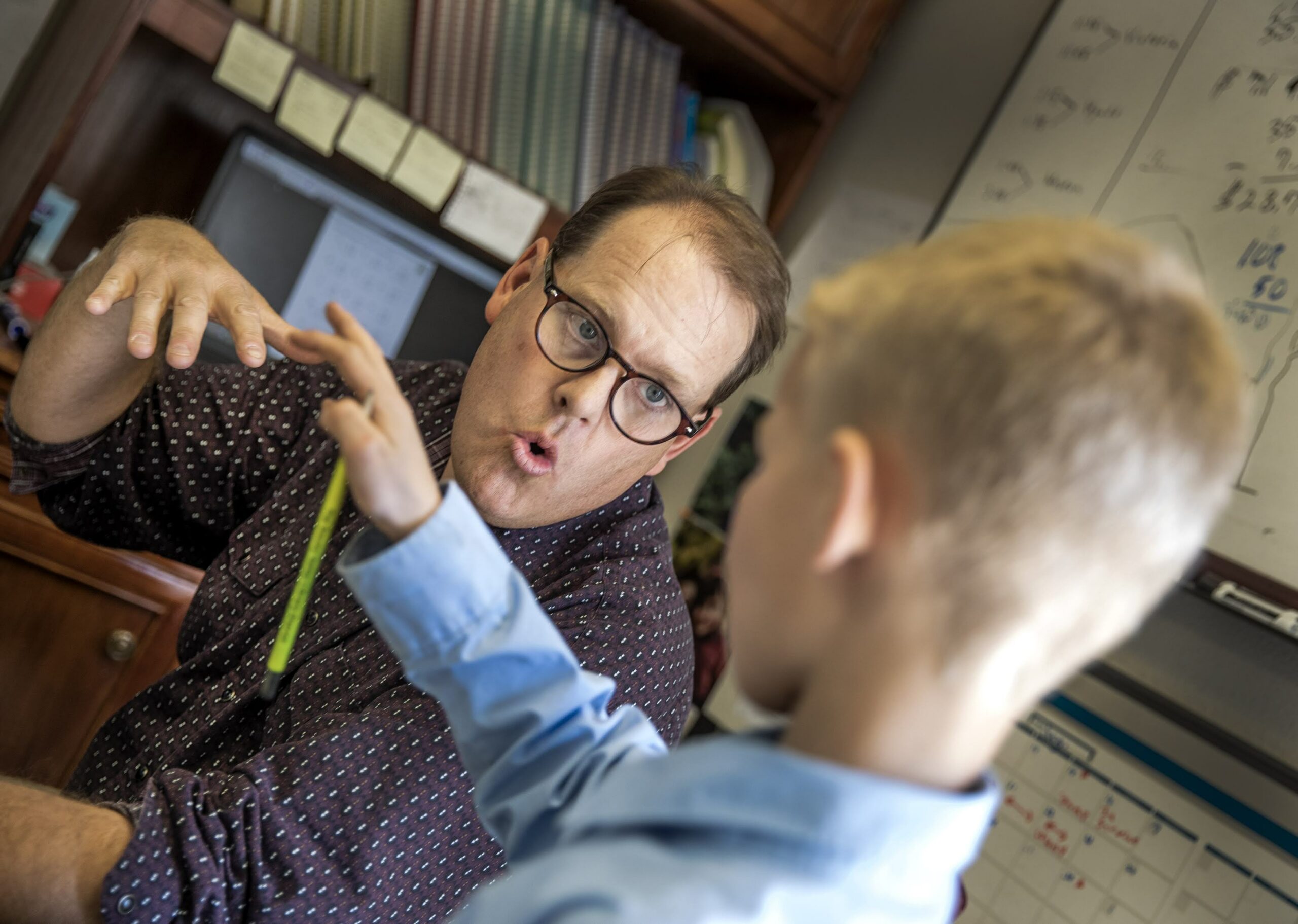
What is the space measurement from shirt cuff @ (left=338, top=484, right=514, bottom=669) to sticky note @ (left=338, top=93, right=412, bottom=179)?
1407 mm

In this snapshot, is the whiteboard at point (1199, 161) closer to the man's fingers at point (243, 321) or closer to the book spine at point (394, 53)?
the book spine at point (394, 53)

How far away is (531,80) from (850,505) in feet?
5.73

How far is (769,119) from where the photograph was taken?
2.32m

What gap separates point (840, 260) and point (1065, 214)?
0.53m

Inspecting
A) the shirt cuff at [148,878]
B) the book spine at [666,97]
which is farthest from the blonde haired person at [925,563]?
the book spine at [666,97]

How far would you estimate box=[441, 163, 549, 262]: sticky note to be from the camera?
1967 mm

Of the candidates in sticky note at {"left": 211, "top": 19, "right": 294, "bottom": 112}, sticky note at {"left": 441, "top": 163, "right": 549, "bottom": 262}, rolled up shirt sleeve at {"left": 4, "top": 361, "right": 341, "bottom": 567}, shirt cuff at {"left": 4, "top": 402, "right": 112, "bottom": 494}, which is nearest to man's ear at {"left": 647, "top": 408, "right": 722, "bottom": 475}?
rolled up shirt sleeve at {"left": 4, "top": 361, "right": 341, "bottom": 567}

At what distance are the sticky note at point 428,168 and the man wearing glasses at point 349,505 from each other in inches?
27.3

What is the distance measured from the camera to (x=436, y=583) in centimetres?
60

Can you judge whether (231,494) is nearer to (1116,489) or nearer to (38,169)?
(38,169)

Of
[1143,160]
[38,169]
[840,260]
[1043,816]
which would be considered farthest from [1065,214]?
[38,169]

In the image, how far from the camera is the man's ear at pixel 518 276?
1.22 meters

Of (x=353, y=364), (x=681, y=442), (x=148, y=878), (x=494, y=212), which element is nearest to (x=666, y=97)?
(x=494, y=212)

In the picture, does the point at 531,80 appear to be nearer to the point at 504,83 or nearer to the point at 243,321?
→ the point at 504,83
